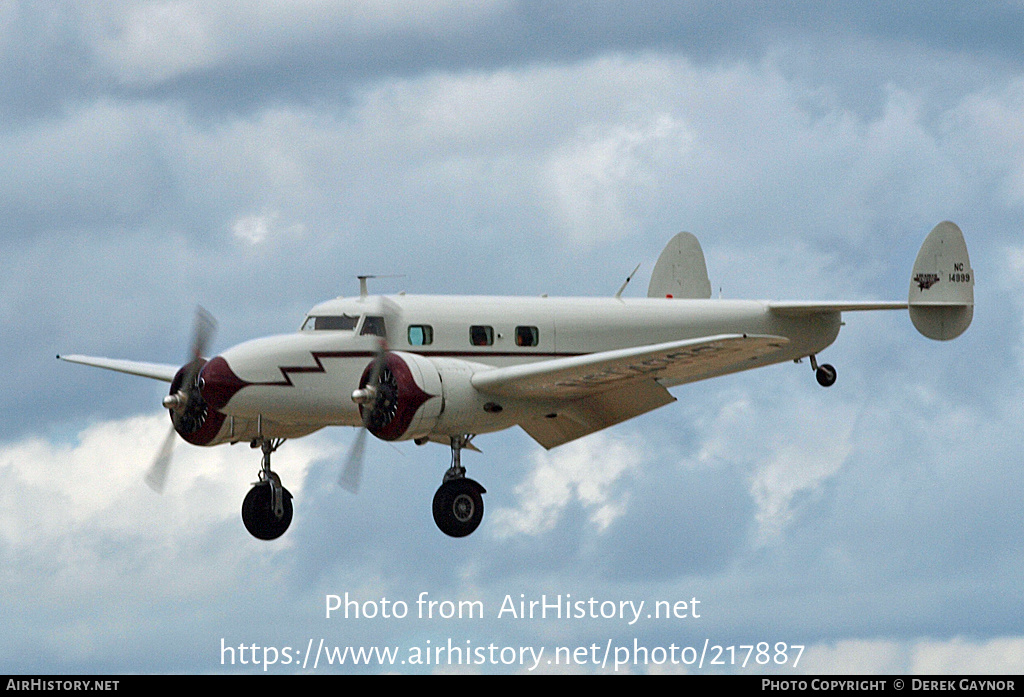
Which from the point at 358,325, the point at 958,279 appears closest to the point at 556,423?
the point at 358,325

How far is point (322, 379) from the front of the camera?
25766 mm

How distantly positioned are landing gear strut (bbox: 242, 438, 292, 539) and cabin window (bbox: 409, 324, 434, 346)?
9.70 ft

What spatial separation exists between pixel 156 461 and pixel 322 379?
379 centimetres

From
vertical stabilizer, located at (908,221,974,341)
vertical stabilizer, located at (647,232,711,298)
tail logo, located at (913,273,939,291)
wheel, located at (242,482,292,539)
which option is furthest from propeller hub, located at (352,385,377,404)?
tail logo, located at (913,273,939,291)

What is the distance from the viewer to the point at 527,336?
2802 centimetres

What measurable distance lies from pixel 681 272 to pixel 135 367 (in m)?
11.2

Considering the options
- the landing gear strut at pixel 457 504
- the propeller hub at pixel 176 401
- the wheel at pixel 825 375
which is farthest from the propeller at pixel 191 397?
the wheel at pixel 825 375

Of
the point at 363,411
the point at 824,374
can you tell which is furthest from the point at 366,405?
the point at 824,374

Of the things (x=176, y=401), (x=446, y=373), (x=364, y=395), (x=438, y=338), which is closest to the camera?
(x=364, y=395)

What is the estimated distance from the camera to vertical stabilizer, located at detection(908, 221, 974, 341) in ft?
104

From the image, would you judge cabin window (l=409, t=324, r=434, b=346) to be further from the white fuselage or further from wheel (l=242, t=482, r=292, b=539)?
wheel (l=242, t=482, r=292, b=539)

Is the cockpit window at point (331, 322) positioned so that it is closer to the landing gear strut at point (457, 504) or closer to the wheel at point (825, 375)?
the landing gear strut at point (457, 504)

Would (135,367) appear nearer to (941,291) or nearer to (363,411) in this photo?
(363,411)

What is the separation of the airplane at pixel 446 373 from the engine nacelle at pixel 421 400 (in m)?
0.02
